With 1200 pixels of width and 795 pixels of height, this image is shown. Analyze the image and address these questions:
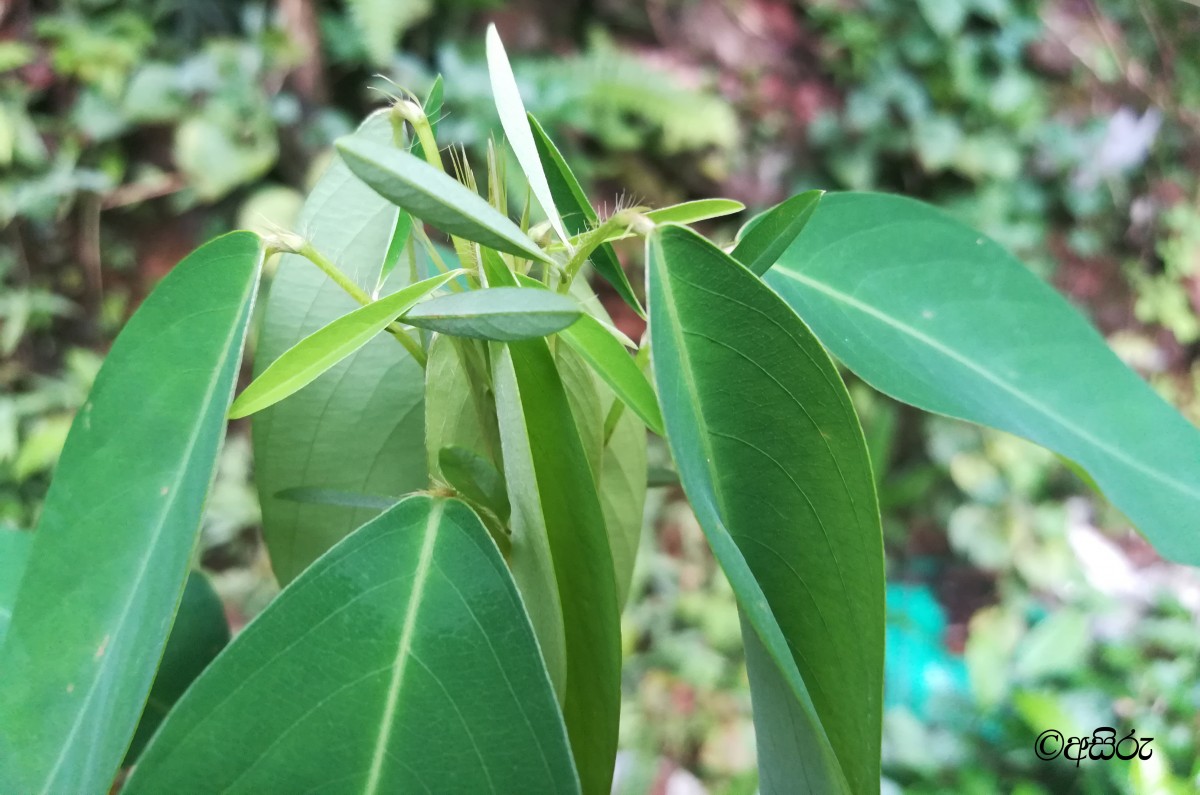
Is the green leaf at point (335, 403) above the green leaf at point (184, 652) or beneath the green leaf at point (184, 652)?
above

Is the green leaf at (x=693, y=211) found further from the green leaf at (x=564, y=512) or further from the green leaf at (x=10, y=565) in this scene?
the green leaf at (x=10, y=565)

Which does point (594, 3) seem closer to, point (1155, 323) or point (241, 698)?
point (1155, 323)

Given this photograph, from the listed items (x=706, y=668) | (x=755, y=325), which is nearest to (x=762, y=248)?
(x=755, y=325)

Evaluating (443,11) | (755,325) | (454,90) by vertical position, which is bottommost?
(755,325)
